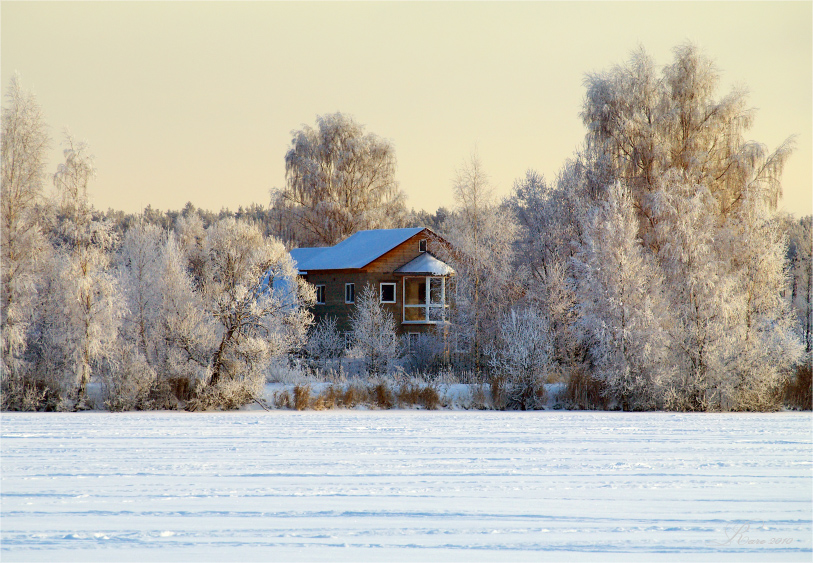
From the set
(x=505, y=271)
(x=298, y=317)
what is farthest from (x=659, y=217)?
(x=298, y=317)

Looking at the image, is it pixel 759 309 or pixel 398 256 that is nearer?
pixel 759 309

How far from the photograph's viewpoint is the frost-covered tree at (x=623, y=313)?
21109mm

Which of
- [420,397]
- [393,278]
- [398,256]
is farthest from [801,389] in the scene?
[398,256]

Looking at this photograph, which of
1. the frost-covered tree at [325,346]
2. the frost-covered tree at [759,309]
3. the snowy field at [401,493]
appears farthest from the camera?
the frost-covered tree at [325,346]

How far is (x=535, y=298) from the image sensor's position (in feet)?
87.9

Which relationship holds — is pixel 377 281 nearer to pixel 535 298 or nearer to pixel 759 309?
pixel 535 298

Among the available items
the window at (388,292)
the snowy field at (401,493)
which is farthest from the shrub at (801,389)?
the window at (388,292)

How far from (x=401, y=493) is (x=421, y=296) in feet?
80.9

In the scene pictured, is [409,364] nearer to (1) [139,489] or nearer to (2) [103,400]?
(2) [103,400]

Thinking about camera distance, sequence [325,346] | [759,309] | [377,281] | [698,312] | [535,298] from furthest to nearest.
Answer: [377,281], [325,346], [535,298], [759,309], [698,312]

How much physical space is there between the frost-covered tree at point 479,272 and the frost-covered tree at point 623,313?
203 inches

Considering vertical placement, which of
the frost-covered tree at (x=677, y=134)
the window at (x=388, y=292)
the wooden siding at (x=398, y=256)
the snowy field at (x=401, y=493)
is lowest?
the snowy field at (x=401, y=493)

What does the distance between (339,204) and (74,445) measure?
114 feet

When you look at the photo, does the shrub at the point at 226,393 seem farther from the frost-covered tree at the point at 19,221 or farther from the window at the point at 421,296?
the window at the point at 421,296
